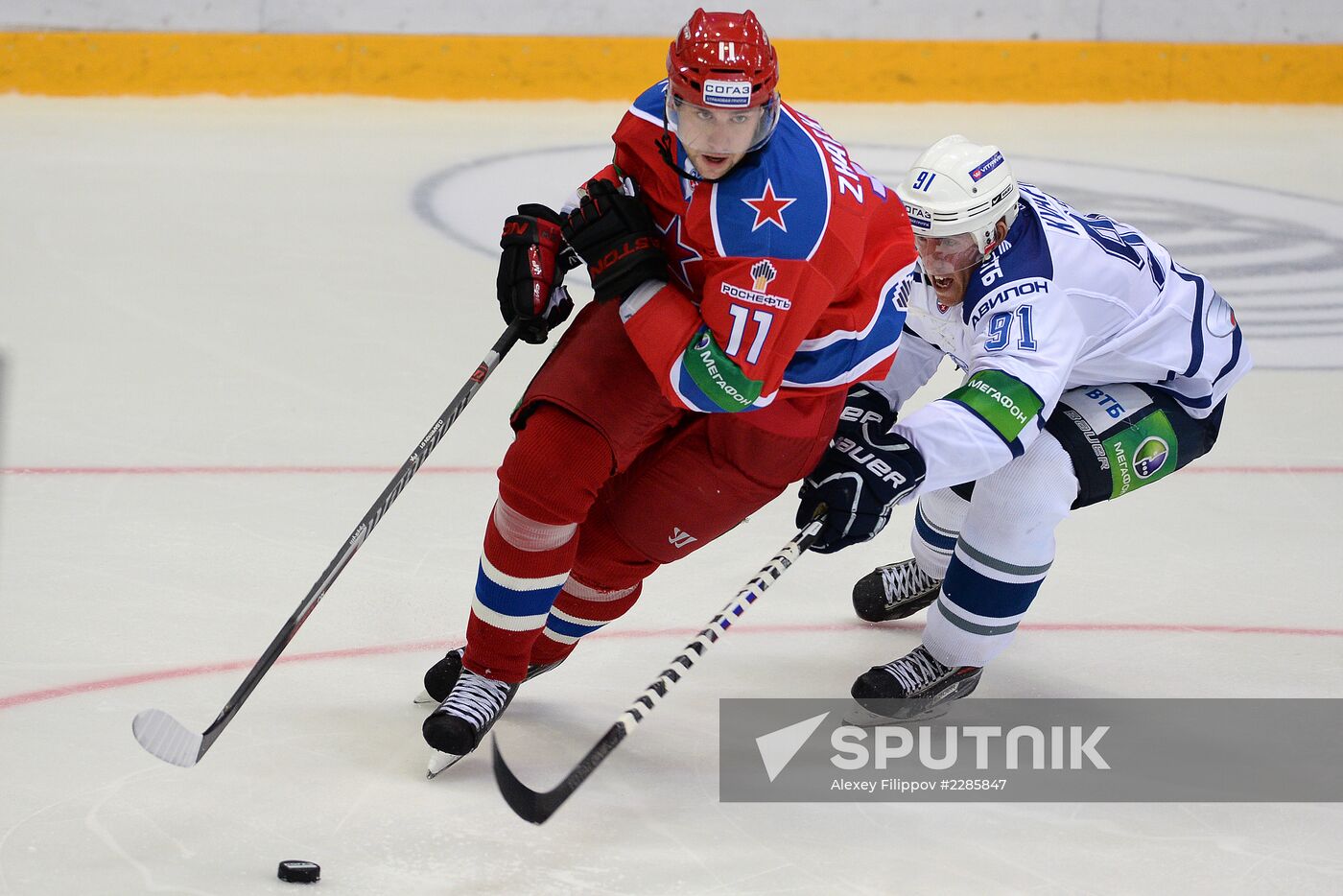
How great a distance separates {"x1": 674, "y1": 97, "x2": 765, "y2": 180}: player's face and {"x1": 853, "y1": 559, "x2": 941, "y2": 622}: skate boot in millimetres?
1126

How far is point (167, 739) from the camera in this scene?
89.8 inches

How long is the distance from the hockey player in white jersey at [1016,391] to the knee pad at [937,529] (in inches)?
3.9

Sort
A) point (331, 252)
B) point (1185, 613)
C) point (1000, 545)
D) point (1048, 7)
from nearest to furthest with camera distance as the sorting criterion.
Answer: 1. point (1000, 545)
2. point (1185, 613)
3. point (331, 252)
4. point (1048, 7)

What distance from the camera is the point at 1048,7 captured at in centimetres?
772

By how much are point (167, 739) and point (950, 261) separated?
4.60ft

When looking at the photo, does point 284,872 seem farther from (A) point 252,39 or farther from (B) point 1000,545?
(A) point 252,39

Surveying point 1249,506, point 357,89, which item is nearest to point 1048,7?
point 357,89

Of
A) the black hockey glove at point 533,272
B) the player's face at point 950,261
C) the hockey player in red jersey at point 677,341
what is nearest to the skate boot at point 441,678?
the hockey player in red jersey at point 677,341

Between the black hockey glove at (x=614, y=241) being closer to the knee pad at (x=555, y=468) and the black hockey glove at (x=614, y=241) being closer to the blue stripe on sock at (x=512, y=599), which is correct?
the knee pad at (x=555, y=468)

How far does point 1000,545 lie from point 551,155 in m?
4.33

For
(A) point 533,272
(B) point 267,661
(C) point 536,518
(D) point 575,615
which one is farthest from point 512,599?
(A) point 533,272

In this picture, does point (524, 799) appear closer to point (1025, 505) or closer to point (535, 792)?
point (535, 792)

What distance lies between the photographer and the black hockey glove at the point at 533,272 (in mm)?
2492

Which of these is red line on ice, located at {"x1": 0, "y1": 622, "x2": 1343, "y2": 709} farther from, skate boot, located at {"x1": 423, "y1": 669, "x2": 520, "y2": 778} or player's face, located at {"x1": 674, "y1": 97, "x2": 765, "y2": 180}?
player's face, located at {"x1": 674, "y1": 97, "x2": 765, "y2": 180}
